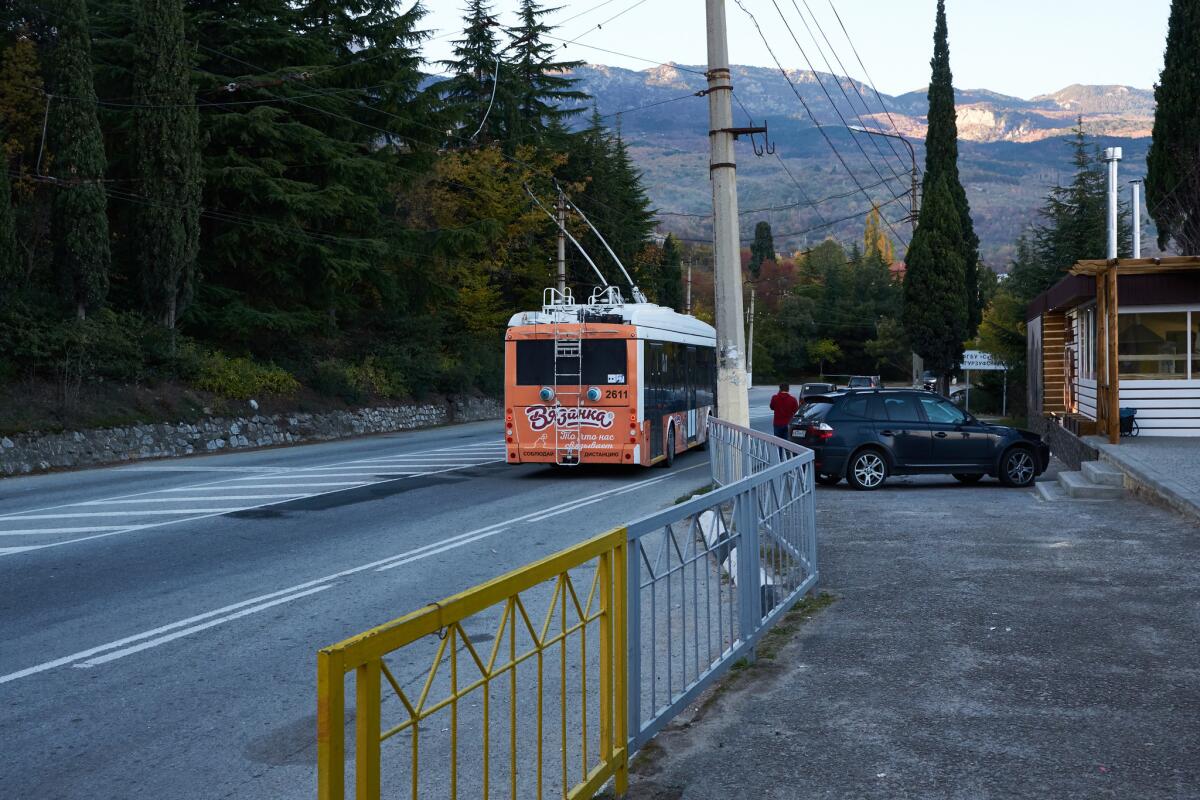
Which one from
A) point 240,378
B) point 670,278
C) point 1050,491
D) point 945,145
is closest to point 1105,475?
point 1050,491

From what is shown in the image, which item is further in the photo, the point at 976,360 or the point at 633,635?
the point at 976,360

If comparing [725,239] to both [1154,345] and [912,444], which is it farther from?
[1154,345]

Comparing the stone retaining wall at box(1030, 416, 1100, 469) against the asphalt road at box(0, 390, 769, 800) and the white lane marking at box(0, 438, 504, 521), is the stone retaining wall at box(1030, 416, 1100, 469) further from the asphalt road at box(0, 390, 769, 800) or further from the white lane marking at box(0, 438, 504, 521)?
the white lane marking at box(0, 438, 504, 521)

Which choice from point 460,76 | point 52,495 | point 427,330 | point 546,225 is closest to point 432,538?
point 52,495

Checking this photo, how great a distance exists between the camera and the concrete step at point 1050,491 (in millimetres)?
16181

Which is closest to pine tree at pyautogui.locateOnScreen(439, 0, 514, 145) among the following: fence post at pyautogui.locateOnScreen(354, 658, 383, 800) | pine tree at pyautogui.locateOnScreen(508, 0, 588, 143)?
pine tree at pyautogui.locateOnScreen(508, 0, 588, 143)

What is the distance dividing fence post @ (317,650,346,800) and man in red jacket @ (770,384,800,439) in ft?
64.1

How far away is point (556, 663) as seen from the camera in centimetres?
444

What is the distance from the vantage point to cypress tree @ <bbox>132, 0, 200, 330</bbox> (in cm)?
2833

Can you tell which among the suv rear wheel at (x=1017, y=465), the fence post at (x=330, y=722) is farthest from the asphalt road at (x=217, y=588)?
the suv rear wheel at (x=1017, y=465)

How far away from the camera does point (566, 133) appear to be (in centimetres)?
6406

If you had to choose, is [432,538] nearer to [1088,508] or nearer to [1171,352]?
[1088,508]

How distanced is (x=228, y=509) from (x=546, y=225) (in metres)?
38.7

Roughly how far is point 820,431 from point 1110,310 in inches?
250
